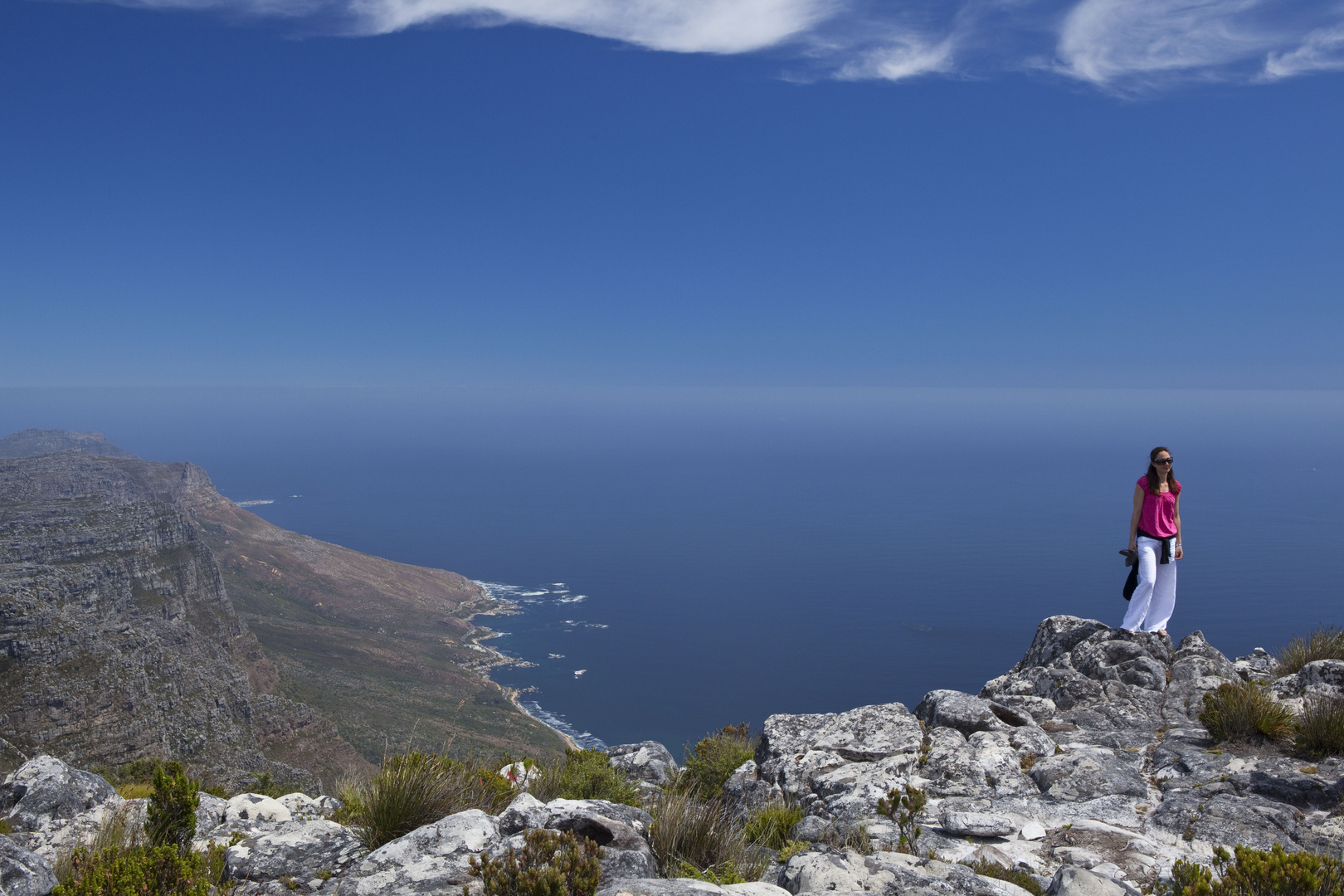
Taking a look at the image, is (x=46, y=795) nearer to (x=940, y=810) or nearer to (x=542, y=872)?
(x=542, y=872)

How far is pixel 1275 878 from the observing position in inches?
145

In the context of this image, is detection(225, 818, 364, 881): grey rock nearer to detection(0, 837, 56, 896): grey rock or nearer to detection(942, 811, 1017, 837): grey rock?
detection(0, 837, 56, 896): grey rock

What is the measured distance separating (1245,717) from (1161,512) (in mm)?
3963

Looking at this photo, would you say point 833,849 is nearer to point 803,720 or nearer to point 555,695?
point 803,720

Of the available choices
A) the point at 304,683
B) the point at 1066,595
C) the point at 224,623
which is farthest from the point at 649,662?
the point at 1066,595

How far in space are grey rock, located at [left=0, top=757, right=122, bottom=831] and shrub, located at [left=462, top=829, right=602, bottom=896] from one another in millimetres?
5522

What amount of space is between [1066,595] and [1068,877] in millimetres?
132050

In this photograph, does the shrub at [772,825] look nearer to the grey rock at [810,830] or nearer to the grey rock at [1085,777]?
the grey rock at [810,830]

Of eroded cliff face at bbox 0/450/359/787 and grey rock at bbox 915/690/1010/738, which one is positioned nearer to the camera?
grey rock at bbox 915/690/1010/738

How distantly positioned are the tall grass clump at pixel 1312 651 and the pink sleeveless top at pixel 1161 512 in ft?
6.48

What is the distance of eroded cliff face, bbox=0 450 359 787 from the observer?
4644cm

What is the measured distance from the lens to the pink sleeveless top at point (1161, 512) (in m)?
10.1

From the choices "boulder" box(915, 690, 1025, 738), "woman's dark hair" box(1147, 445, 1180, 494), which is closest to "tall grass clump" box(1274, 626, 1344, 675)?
"woman's dark hair" box(1147, 445, 1180, 494)

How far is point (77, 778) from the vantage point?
7234 millimetres
